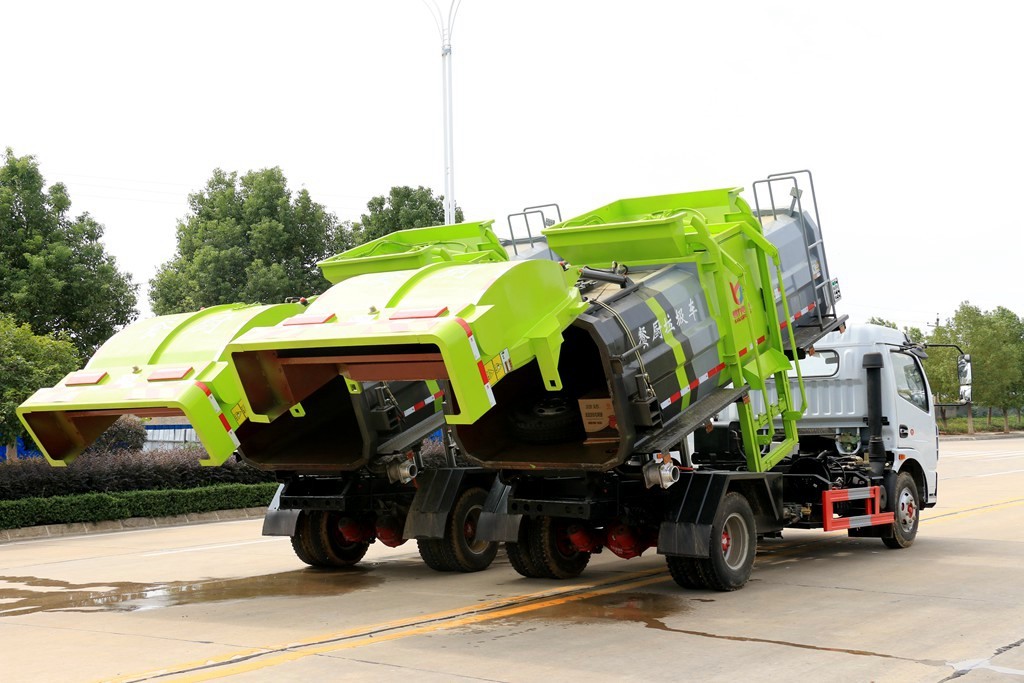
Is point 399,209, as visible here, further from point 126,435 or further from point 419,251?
point 419,251

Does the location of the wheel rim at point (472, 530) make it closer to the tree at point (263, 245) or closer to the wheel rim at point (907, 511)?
the wheel rim at point (907, 511)

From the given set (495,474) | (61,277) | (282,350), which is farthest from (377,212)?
(282,350)

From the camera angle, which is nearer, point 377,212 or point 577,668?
point 577,668

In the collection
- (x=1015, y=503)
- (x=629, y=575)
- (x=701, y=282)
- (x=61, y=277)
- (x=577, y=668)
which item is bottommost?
(x=1015, y=503)

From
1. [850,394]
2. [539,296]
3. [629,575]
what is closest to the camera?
[539,296]

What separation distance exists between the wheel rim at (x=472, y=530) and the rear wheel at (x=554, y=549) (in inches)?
40.8

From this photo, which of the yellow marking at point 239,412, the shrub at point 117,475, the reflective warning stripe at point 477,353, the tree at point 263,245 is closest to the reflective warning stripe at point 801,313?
the reflective warning stripe at point 477,353

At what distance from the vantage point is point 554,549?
1034cm

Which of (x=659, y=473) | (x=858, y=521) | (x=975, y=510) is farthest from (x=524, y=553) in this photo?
(x=975, y=510)

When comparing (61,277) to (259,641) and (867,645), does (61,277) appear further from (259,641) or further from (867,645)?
(867,645)

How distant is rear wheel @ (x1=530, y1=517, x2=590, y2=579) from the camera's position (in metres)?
10.3

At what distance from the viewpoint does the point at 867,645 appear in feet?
24.2

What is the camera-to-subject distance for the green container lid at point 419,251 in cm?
1127

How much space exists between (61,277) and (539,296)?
18.8 meters
